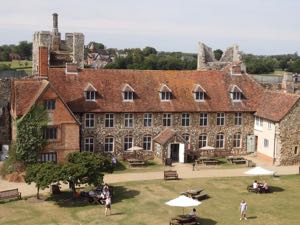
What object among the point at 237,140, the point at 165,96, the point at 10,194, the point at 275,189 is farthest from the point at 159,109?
the point at 10,194

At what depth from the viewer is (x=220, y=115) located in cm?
5453

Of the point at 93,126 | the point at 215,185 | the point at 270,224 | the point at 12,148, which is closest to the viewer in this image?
the point at 270,224

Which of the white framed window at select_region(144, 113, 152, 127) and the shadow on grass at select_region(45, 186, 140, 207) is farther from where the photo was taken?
the white framed window at select_region(144, 113, 152, 127)

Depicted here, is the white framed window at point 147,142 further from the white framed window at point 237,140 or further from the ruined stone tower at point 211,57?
the ruined stone tower at point 211,57

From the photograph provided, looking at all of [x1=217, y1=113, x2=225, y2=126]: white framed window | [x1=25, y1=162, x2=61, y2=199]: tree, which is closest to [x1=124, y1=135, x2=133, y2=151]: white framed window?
[x1=217, y1=113, x2=225, y2=126]: white framed window

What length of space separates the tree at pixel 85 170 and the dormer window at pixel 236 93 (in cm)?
2180

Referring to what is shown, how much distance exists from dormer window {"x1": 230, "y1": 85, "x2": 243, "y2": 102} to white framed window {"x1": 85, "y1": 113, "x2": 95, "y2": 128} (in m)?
16.2

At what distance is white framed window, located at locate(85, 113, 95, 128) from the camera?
50.1 m

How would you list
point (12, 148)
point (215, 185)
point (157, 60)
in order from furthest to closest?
point (157, 60) → point (12, 148) → point (215, 185)

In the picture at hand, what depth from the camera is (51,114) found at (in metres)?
46.2

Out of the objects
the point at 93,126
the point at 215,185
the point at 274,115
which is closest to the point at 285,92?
the point at 274,115

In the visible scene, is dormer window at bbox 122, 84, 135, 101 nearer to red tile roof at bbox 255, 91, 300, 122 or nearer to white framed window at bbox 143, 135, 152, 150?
white framed window at bbox 143, 135, 152, 150

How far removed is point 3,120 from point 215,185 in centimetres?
2545

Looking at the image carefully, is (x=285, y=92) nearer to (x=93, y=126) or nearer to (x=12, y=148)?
(x=93, y=126)
